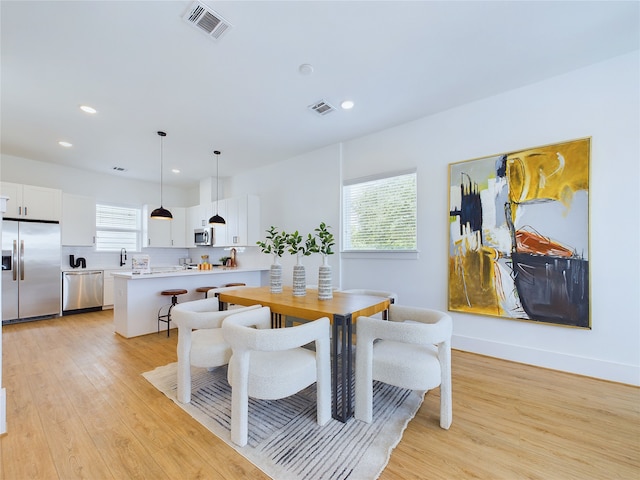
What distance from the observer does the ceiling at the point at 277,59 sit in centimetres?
202

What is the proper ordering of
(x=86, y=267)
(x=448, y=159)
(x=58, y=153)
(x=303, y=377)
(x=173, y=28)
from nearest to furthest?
(x=303, y=377) → (x=173, y=28) → (x=448, y=159) → (x=58, y=153) → (x=86, y=267)

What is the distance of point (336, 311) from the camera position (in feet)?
6.68

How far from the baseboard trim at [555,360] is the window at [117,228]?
6.99 meters

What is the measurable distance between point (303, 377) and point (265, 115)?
3084mm

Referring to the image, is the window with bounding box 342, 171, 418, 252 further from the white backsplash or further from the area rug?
the white backsplash

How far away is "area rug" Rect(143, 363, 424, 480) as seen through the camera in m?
1.54

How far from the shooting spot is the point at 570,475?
150 centimetres

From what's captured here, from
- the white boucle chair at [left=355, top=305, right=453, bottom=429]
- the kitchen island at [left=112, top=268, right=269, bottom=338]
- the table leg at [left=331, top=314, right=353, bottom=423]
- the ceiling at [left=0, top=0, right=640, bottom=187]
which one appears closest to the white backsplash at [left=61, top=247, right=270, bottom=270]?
the kitchen island at [left=112, top=268, right=269, bottom=338]

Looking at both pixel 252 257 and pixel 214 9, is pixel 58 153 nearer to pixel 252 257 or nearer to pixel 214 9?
pixel 252 257

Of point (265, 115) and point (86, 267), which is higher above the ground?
point (265, 115)

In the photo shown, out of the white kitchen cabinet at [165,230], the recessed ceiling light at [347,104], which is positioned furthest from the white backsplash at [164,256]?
the recessed ceiling light at [347,104]

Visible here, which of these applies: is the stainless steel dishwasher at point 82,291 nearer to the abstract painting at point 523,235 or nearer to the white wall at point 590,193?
the white wall at point 590,193

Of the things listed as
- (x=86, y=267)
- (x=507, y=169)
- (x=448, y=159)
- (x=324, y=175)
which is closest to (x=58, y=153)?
(x=86, y=267)

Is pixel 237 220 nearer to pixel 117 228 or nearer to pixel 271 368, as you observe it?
pixel 117 228
